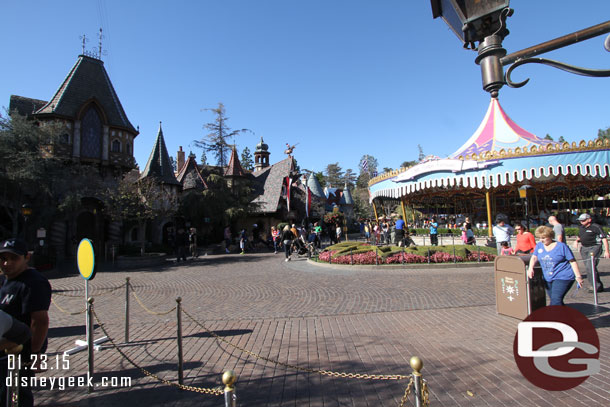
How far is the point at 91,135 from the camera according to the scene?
22625 mm

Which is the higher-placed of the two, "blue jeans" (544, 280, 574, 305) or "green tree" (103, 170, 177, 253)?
"green tree" (103, 170, 177, 253)

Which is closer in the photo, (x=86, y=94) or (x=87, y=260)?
(x=87, y=260)

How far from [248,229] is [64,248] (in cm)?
1420

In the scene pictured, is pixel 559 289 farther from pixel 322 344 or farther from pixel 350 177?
pixel 350 177

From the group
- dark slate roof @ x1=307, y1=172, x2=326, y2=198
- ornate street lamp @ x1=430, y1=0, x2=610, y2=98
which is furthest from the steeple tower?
ornate street lamp @ x1=430, y1=0, x2=610, y2=98

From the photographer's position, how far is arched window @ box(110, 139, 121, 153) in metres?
23.6

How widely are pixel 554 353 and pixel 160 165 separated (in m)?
28.0

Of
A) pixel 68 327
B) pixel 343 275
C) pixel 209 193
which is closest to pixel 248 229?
pixel 209 193

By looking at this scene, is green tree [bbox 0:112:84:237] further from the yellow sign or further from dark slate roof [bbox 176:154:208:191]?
the yellow sign

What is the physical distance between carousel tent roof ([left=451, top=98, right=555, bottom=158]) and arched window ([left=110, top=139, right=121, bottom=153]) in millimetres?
23830

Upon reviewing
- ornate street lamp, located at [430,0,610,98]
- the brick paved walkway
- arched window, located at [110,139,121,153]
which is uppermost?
arched window, located at [110,139,121,153]

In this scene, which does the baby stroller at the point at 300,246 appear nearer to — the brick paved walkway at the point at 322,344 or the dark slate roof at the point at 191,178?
the brick paved walkway at the point at 322,344

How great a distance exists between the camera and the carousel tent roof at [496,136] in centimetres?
2103

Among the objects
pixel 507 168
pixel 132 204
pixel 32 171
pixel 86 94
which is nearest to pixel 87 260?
pixel 32 171
